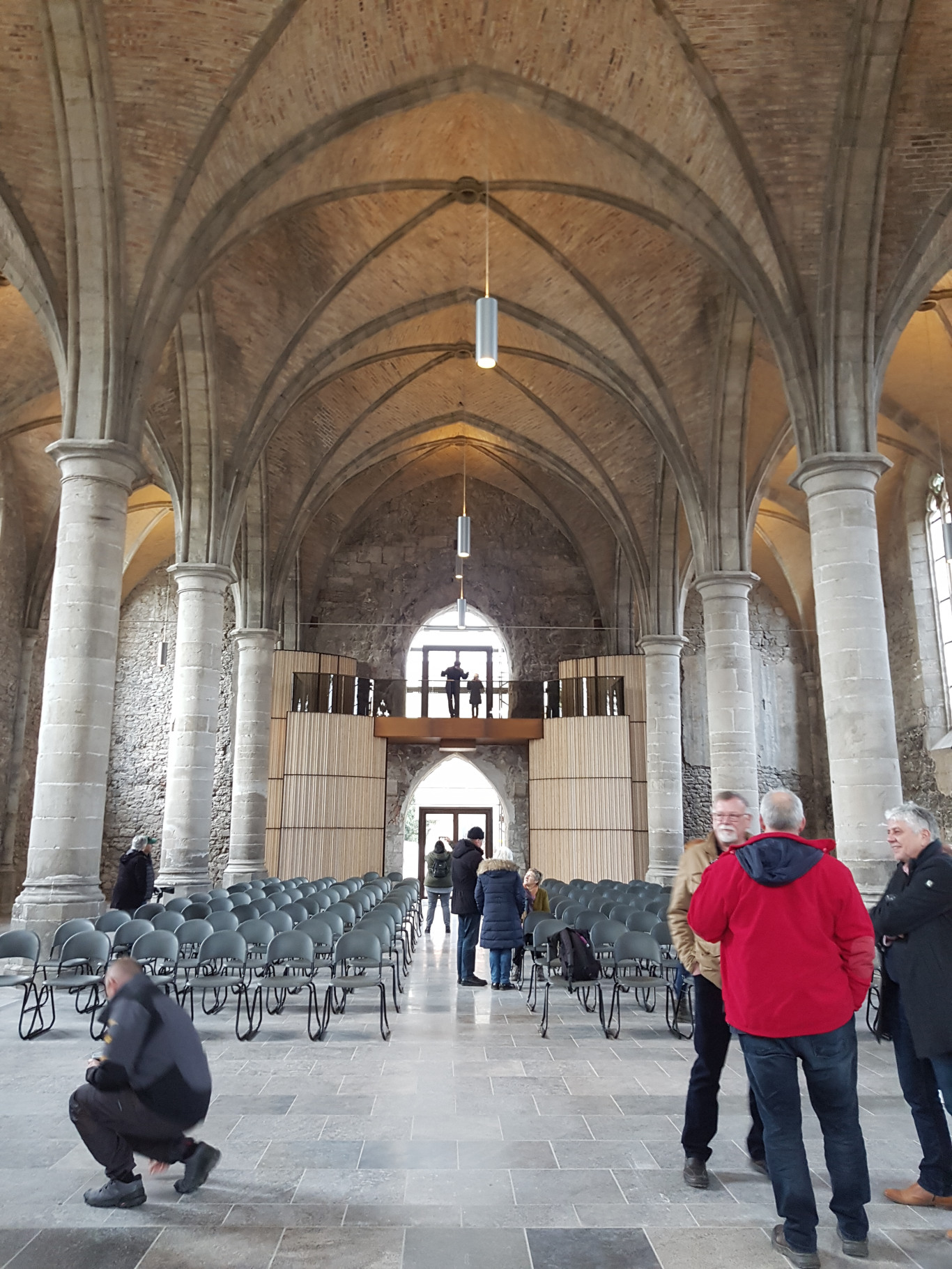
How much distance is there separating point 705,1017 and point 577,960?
123 inches

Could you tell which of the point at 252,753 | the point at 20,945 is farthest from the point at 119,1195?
the point at 252,753

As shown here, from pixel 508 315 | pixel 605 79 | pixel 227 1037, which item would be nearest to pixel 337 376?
pixel 508 315

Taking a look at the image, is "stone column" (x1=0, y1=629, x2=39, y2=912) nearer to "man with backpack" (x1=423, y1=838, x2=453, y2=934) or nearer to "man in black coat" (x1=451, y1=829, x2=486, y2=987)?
"man with backpack" (x1=423, y1=838, x2=453, y2=934)

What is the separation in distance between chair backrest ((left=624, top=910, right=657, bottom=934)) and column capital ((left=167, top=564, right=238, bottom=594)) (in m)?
8.32

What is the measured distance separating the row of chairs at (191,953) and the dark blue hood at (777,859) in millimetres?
4249

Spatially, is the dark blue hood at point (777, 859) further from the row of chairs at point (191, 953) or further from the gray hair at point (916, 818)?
the row of chairs at point (191, 953)

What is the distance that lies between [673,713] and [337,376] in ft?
29.6

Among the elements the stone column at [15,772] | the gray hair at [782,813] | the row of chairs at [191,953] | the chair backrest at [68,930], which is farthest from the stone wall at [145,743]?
the gray hair at [782,813]

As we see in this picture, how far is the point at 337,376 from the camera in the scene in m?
16.2

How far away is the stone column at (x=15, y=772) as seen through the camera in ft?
57.7

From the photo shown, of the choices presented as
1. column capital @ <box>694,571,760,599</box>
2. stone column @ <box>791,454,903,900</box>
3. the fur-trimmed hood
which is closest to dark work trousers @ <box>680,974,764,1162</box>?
the fur-trimmed hood

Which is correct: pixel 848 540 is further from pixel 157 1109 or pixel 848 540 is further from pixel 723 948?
pixel 157 1109

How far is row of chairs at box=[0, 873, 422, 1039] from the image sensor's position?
22.5 feet

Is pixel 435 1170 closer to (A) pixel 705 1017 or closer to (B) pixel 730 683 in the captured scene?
(A) pixel 705 1017
